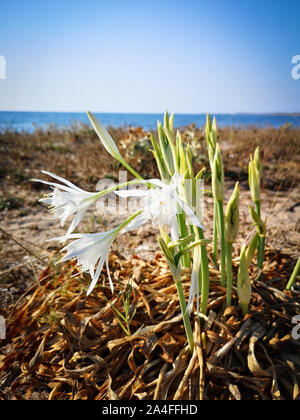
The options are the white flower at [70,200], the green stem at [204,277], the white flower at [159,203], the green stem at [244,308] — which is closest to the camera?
the white flower at [159,203]

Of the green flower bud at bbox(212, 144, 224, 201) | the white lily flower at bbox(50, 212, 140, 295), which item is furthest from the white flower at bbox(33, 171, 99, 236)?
the green flower bud at bbox(212, 144, 224, 201)

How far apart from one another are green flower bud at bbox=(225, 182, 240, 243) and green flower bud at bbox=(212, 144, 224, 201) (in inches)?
1.7

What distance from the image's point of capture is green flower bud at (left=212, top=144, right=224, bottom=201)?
33.4 inches

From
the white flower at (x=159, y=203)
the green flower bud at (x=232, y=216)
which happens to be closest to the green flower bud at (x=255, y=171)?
the green flower bud at (x=232, y=216)

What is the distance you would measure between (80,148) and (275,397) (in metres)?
5.64

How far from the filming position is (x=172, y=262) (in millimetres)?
798

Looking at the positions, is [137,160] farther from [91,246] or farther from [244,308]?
[91,246]

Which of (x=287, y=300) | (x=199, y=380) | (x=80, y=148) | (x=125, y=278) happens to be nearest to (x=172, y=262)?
(x=199, y=380)

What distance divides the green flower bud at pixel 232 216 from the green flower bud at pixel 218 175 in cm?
4

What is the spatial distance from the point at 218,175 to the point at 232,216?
0.14 metres

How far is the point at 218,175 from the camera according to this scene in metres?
0.87

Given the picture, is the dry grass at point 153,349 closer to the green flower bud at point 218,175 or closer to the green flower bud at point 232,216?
the green flower bud at point 232,216

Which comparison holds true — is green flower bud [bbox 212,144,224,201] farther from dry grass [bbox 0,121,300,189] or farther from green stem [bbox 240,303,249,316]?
dry grass [bbox 0,121,300,189]

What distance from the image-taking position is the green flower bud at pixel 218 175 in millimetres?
850
